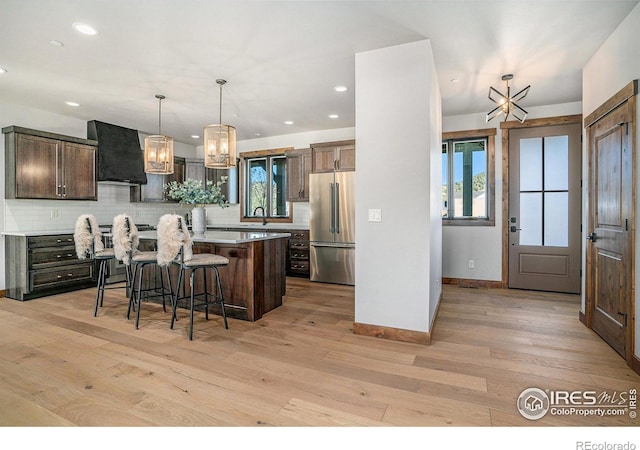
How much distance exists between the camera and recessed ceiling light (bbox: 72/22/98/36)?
2.70m

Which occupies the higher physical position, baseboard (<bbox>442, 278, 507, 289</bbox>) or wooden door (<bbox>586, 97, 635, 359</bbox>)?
wooden door (<bbox>586, 97, 635, 359</bbox>)

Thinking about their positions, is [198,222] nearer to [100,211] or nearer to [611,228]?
[100,211]

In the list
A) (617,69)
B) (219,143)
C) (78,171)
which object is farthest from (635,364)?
(78,171)

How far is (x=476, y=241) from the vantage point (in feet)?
17.0

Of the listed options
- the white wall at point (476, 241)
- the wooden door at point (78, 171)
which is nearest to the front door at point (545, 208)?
the white wall at point (476, 241)

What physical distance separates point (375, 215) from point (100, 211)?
5.02 metres

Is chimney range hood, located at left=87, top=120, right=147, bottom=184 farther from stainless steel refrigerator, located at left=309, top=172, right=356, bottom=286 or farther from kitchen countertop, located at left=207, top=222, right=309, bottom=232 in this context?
stainless steel refrigerator, located at left=309, top=172, right=356, bottom=286

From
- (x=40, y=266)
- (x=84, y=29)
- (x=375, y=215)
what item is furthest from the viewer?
(x=40, y=266)

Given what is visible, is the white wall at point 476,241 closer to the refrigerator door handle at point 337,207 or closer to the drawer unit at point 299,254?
the refrigerator door handle at point 337,207

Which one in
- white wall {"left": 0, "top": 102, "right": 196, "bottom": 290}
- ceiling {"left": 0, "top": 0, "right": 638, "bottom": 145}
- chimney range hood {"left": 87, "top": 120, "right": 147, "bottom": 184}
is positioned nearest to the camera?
ceiling {"left": 0, "top": 0, "right": 638, "bottom": 145}

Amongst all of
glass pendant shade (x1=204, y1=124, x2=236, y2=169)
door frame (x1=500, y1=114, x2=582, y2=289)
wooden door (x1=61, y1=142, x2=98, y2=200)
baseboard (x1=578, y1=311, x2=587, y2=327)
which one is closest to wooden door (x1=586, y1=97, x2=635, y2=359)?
baseboard (x1=578, y1=311, x2=587, y2=327)

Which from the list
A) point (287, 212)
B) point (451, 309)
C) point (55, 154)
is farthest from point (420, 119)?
point (55, 154)

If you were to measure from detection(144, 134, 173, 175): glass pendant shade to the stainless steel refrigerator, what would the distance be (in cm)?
227

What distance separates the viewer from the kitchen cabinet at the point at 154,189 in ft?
20.4
